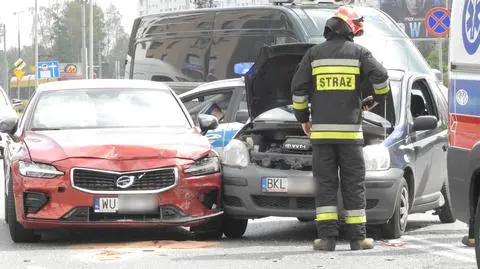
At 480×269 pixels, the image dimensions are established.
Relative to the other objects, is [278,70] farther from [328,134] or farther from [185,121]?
[328,134]

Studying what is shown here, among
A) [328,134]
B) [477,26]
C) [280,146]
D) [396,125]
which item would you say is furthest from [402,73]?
[477,26]

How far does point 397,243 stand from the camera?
8.99 m

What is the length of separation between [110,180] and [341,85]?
2040 mm

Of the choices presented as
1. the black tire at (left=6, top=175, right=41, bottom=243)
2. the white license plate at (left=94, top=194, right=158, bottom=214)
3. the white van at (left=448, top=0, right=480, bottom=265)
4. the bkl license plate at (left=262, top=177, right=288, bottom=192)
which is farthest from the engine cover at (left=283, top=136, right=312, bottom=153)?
the white van at (left=448, top=0, right=480, bottom=265)

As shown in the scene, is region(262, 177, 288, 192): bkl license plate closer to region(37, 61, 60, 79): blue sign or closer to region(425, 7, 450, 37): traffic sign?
region(425, 7, 450, 37): traffic sign

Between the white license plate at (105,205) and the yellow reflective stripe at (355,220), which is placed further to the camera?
the white license plate at (105,205)

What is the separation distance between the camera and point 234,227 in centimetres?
972

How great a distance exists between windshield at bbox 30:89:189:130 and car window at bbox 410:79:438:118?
2.28 meters

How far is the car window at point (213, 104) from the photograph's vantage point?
12.3m

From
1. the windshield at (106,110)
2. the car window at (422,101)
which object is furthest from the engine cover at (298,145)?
the car window at (422,101)

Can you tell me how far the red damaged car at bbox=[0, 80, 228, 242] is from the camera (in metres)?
→ 8.75

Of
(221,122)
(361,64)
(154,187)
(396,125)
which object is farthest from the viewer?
(221,122)

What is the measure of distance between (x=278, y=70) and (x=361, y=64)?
1691mm

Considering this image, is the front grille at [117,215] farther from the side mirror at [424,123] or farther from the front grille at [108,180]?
the side mirror at [424,123]
